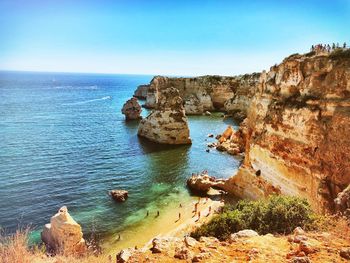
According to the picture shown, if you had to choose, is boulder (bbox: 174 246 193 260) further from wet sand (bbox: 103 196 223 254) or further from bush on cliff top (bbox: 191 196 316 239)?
wet sand (bbox: 103 196 223 254)

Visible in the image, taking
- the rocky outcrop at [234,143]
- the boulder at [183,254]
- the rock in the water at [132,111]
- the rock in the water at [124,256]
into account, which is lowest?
the rocky outcrop at [234,143]

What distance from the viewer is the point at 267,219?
535 inches

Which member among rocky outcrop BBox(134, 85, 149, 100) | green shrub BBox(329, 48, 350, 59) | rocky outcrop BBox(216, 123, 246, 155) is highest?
green shrub BBox(329, 48, 350, 59)

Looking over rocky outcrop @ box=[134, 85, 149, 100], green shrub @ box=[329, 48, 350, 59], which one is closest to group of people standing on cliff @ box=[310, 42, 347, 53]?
green shrub @ box=[329, 48, 350, 59]

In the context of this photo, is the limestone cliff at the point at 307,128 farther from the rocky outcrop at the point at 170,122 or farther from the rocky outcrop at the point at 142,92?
the rocky outcrop at the point at 142,92

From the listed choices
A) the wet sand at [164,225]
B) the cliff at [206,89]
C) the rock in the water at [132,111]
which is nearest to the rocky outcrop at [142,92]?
the cliff at [206,89]

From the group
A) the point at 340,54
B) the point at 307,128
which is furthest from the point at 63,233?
the point at 340,54

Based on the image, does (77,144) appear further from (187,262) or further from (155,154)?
(187,262)

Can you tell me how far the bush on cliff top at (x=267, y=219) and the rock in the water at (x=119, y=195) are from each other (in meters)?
17.8

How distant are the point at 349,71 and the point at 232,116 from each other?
6912 centimetres

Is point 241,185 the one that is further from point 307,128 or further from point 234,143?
point 234,143

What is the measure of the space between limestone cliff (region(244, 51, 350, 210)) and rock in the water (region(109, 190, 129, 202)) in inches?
528

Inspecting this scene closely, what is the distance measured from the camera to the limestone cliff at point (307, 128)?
61.9ft

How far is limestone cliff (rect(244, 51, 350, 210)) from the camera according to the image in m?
18.9
